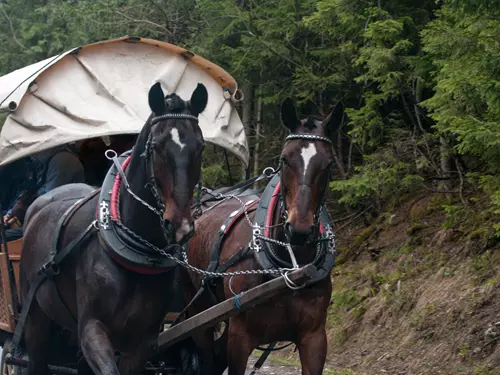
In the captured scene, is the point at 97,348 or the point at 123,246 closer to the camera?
the point at 97,348

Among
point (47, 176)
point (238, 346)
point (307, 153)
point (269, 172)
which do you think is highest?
point (307, 153)

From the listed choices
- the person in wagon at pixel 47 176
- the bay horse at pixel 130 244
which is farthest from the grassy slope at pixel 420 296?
the bay horse at pixel 130 244

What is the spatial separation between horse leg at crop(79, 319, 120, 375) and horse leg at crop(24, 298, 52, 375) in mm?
1209

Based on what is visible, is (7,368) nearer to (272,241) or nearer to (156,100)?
(272,241)

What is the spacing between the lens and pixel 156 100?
5.54 meters

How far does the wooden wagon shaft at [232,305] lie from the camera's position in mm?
5719

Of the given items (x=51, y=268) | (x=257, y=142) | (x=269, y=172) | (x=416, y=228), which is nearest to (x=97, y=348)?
(x=51, y=268)

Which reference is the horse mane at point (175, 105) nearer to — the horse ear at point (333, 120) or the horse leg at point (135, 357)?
the horse ear at point (333, 120)

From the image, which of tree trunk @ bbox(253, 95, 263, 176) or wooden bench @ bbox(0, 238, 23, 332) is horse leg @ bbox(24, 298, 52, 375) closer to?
wooden bench @ bbox(0, 238, 23, 332)

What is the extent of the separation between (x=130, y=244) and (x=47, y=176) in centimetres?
279

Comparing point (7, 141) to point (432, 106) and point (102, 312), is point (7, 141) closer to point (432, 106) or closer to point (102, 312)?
point (102, 312)

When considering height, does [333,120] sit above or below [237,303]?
above

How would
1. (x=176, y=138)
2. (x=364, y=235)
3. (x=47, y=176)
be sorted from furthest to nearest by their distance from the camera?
(x=364, y=235), (x=47, y=176), (x=176, y=138)

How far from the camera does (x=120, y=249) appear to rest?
5715mm
